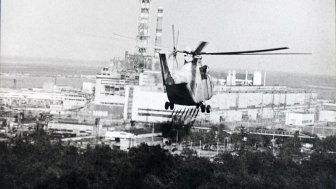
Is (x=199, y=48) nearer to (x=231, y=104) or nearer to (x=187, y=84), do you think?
(x=187, y=84)

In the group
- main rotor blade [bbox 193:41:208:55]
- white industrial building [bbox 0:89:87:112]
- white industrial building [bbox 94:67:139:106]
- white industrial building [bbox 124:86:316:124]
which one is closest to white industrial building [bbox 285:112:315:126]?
white industrial building [bbox 124:86:316:124]

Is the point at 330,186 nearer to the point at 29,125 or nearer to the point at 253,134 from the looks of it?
the point at 253,134

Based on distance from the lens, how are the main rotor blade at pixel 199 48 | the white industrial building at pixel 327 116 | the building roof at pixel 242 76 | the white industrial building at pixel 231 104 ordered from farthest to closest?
the building roof at pixel 242 76 < the white industrial building at pixel 327 116 < the white industrial building at pixel 231 104 < the main rotor blade at pixel 199 48

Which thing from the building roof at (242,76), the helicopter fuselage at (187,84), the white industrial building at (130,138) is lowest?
the white industrial building at (130,138)

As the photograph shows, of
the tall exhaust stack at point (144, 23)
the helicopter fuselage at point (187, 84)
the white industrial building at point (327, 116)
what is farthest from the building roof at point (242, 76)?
the helicopter fuselage at point (187, 84)

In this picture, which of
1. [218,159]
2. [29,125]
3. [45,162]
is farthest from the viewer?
[29,125]

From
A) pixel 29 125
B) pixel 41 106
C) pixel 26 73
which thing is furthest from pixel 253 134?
pixel 26 73

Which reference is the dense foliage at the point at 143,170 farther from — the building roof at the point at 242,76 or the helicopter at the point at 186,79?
the building roof at the point at 242,76

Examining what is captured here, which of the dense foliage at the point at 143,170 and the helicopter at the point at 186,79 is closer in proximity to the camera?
the helicopter at the point at 186,79

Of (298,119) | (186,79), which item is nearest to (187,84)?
(186,79)
